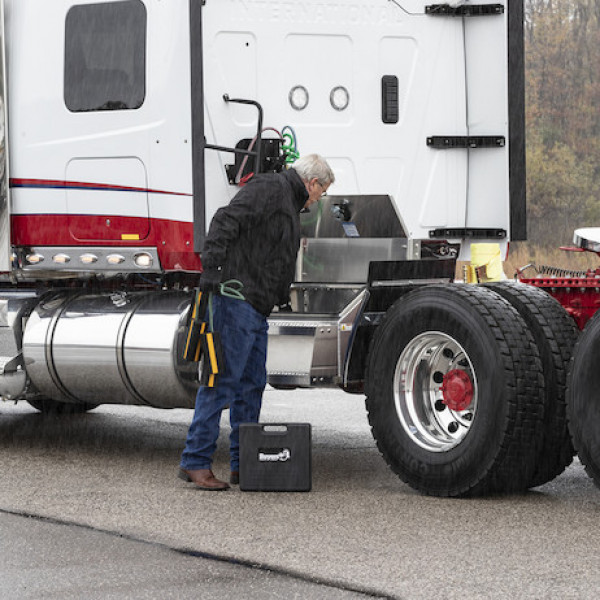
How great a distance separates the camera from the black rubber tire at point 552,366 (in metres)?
7.32

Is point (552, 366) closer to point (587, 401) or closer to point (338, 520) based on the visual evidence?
point (587, 401)

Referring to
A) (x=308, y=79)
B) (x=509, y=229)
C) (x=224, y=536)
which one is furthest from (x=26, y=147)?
(x=224, y=536)

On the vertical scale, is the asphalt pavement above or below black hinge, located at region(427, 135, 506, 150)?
below

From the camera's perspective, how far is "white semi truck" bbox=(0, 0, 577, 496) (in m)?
8.80

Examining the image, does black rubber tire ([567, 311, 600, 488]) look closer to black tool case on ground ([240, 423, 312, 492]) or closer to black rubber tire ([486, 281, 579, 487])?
black rubber tire ([486, 281, 579, 487])

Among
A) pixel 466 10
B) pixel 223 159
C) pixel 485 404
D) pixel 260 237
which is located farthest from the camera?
pixel 466 10

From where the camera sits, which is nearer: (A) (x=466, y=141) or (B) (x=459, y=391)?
(B) (x=459, y=391)

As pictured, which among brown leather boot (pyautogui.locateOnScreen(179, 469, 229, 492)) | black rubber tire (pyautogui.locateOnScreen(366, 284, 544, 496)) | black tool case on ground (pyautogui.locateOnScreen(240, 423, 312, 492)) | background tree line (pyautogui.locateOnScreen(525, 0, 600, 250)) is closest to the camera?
black rubber tire (pyautogui.locateOnScreen(366, 284, 544, 496))

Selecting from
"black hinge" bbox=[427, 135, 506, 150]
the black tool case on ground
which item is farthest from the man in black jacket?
"black hinge" bbox=[427, 135, 506, 150]

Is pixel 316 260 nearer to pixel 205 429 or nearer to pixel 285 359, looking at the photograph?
pixel 285 359

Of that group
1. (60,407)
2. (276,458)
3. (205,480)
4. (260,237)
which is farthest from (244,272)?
(60,407)

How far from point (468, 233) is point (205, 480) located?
268 centimetres

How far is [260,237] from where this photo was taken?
7.95 meters

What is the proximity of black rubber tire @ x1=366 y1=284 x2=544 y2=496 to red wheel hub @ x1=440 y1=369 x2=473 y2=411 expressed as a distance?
0.19 m
